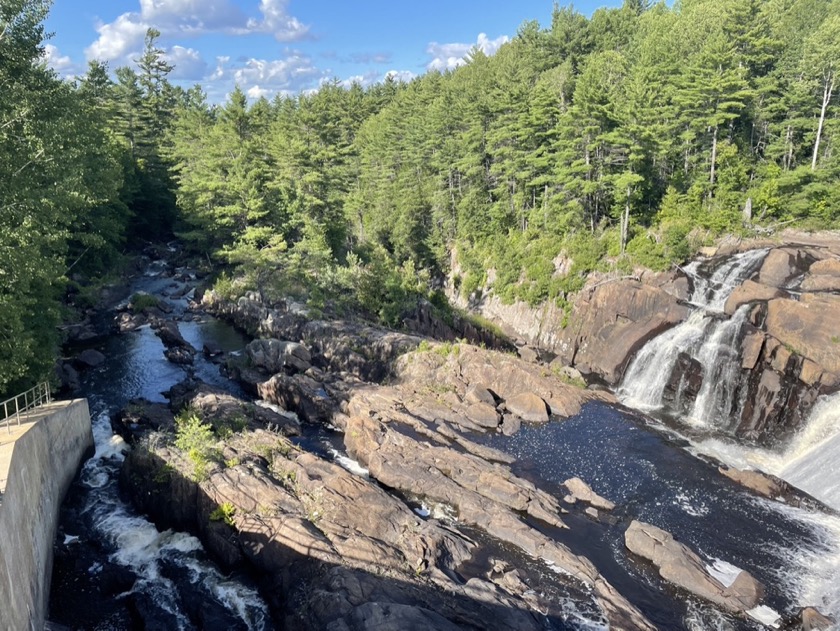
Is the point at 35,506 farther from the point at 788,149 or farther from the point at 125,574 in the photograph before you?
the point at 788,149

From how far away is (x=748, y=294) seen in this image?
32.7 metres

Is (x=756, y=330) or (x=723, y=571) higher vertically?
(x=756, y=330)

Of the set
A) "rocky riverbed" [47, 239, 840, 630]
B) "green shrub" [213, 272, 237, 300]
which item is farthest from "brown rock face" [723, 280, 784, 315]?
"green shrub" [213, 272, 237, 300]

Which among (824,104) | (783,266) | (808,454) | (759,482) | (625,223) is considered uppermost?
(824,104)

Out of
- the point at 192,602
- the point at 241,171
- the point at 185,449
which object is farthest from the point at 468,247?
the point at 192,602

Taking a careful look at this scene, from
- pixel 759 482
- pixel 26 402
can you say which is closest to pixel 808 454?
pixel 759 482

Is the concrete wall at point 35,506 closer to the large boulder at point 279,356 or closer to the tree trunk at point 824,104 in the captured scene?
the large boulder at point 279,356

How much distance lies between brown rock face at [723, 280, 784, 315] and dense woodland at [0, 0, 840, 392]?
22.6ft

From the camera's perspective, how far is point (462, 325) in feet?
155

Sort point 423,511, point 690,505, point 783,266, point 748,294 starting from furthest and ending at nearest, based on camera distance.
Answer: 1. point 783,266
2. point 748,294
3. point 690,505
4. point 423,511

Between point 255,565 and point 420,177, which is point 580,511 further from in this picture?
point 420,177

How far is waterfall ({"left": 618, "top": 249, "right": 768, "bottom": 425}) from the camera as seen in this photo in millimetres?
30281

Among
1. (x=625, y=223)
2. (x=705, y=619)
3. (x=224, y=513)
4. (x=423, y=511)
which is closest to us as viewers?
(x=705, y=619)

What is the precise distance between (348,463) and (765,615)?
1630cm
